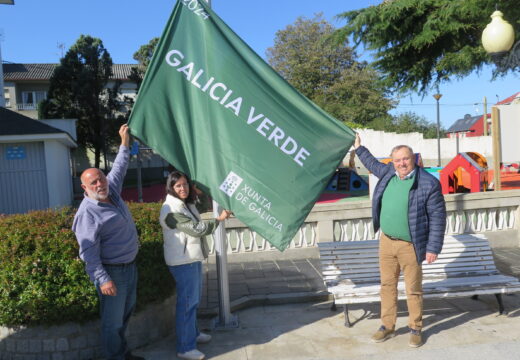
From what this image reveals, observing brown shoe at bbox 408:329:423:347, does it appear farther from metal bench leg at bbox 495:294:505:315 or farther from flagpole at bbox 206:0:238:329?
flagpole at bbox 206:0:238:329

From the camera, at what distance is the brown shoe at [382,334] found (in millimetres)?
4445

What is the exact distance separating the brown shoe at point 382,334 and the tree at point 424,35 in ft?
28.2

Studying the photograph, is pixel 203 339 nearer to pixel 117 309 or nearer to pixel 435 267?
pixel 117 309

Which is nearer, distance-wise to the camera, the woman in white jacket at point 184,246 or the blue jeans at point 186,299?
the woman in white jacket at point 184,246

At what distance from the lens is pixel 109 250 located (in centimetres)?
368

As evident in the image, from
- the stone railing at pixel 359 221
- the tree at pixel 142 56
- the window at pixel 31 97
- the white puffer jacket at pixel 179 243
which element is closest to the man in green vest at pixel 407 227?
the white puffer jacket at pixel 179 243

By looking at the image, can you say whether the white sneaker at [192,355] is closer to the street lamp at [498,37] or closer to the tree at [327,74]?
the street lamp at [498,37]

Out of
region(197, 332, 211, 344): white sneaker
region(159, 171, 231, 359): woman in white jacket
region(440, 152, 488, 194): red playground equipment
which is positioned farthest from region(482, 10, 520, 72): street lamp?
region(197, 332, 211, 344): white sneaker

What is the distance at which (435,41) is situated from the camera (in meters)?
11.9

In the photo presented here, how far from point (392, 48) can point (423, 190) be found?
9.30m

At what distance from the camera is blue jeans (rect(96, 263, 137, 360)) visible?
3750 millimetres

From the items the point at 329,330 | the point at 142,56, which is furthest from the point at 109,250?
the point at 142,56

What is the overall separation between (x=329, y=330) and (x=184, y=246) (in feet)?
6.19

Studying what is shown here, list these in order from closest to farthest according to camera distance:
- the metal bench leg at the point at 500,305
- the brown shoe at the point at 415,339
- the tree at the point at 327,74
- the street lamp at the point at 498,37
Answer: the brown shoe at the point at 415,339, the metal bench leg at the point at 500,305, the street lamp at the point at 498,37, the tree at the point at 327,74
